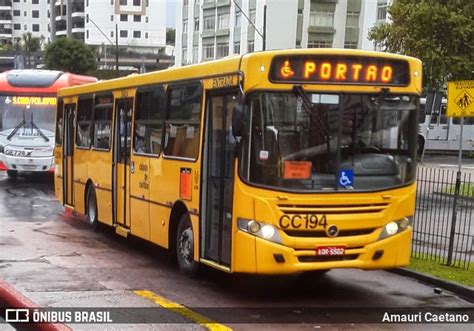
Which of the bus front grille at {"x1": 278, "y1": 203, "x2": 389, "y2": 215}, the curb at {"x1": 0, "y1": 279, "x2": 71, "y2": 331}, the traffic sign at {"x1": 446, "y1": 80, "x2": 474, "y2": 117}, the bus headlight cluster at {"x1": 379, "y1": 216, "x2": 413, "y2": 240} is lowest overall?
the curb at {"x1": 0, "y1": 279, "x2": 71, "y2": 331}

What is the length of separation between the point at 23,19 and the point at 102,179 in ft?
422

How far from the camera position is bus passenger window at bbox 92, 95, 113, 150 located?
39.3ft

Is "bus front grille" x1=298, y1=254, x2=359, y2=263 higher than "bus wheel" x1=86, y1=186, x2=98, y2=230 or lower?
higher

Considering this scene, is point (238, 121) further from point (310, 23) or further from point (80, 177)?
point (310, 23)

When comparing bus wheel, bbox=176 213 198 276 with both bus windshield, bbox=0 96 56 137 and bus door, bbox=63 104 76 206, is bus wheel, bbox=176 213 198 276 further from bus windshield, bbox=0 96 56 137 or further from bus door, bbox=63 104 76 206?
bus windshield, bbox=0 96 56 137

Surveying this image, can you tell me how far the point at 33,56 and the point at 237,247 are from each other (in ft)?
323

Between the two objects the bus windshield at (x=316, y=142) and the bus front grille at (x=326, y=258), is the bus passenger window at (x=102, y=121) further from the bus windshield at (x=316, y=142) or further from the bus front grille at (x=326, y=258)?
the bus front grille at (x=326, y=258)

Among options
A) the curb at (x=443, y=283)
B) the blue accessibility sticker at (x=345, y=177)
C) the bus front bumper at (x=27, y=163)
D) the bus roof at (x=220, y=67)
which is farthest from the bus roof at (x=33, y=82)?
the blue accessibility sticker at (x=345, y=177)

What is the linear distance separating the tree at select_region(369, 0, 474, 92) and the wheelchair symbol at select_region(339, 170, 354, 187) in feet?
41.1

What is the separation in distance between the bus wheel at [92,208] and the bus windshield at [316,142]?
6.36 meters

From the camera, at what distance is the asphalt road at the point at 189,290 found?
6750 mm

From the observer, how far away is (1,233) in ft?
39.1

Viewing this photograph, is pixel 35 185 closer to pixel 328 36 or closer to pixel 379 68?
pixel 379 68

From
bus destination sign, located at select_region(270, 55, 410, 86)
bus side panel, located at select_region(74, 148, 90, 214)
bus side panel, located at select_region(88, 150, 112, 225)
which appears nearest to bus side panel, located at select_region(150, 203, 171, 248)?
bus side panel, located at select_region(88, 150, 112, 225)
